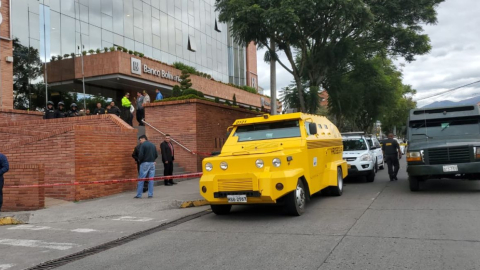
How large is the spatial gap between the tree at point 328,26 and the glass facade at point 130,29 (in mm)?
9020

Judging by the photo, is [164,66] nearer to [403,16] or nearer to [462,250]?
[403,16]

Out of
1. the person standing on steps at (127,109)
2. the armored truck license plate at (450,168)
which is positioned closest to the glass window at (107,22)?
the person standing on steps at (127,109)

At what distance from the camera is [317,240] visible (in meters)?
5.90

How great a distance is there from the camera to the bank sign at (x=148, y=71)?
2216 cm

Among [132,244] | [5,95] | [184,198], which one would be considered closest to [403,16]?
[184,198]

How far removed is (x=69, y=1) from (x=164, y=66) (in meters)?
6.39

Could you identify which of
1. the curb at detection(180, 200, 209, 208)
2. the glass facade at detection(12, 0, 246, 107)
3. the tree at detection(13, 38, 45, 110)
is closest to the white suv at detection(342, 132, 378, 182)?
the curb at detection(180, 200, 209, 208)

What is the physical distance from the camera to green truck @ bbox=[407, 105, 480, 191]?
9.54m

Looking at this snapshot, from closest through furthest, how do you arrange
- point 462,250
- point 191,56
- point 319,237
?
point 462,250, point 319,237, point 191,56

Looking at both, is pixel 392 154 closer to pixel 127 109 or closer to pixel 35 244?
pixel 35 244

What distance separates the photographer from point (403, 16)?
17.9m

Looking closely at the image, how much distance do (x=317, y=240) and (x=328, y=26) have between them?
13522 mm

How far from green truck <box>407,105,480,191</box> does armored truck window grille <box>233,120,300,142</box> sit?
3.47m

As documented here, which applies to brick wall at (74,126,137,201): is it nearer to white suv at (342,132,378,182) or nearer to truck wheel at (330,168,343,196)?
truck wheel at (330,168,343,196)
